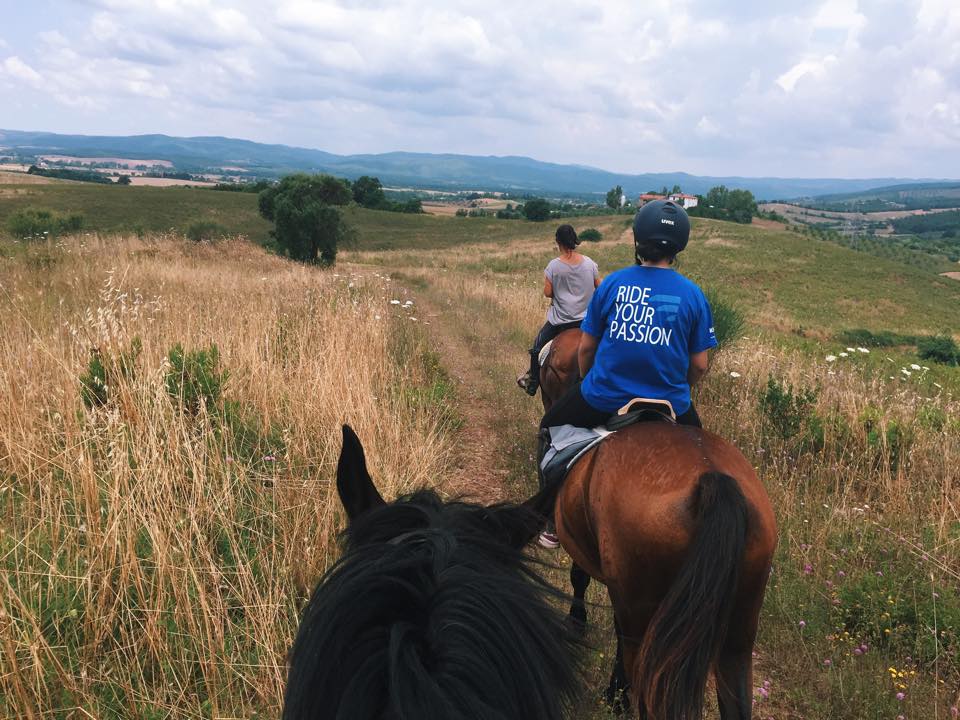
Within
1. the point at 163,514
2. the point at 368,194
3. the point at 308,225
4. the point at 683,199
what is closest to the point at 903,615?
the point at 163,514

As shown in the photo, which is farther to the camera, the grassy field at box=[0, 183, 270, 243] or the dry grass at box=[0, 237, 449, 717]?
the grassy field at box=[0, 183, 270, 243]

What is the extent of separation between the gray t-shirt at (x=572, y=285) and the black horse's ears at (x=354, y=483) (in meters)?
5.04

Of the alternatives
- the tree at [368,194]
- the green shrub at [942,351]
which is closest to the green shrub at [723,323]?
the green shrub at [942,351]

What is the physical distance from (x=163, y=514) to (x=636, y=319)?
280 cm

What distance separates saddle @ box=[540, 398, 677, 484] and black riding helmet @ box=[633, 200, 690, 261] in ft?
2.72

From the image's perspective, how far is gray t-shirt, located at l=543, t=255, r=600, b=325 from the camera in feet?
21.7

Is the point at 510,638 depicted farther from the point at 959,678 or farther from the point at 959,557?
the point at 959,557

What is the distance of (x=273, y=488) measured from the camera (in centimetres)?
393

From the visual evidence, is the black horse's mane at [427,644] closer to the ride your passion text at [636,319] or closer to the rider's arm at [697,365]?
the ride your passion text at [636,319]

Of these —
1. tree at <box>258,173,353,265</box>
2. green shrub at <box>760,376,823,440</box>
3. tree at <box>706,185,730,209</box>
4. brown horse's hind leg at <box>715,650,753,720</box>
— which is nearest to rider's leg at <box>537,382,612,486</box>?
brown horse's hind leg at <box>715,650,753,720</box>

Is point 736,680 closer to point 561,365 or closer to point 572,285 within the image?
point 561,365

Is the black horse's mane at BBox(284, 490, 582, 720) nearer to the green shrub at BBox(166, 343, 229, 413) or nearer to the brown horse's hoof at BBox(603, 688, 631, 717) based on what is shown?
the brown horse's hoof at BBox(603, 688, 631, 717)

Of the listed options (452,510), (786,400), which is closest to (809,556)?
(786,400)

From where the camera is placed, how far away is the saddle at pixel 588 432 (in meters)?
3.06
